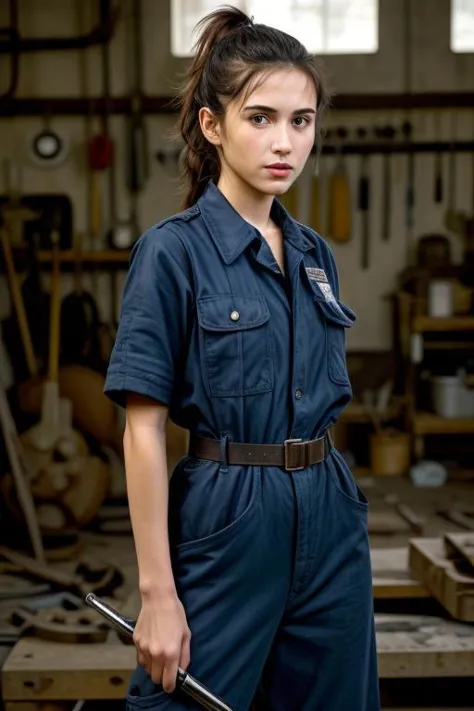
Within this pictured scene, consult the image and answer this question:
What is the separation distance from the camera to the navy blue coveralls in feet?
5.43

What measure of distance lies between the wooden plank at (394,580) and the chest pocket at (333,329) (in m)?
1.52

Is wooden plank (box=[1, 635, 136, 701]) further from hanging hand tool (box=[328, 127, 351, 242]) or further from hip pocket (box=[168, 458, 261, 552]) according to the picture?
hanging hand tool (box=[328, 127, 351, 242])

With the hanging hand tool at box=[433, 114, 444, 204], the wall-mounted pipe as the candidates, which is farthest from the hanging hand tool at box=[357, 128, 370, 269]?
the wall-mounted pipe

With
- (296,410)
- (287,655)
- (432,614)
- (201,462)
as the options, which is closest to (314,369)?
(296,410)

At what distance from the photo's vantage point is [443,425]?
21.3ft

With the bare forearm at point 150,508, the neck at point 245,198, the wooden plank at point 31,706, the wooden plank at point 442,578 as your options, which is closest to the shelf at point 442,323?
the wooden plank at point 442,578

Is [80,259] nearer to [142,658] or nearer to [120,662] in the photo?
[120,662]

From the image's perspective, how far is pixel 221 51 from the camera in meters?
1.73

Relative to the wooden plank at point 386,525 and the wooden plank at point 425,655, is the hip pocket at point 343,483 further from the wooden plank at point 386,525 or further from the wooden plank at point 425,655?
the wooden plank at point 386,525

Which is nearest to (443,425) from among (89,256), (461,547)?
(89,256)

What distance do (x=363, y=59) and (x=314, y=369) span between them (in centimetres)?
563

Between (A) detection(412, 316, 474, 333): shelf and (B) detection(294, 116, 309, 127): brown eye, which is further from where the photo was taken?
(A) detection(412, 316, 474, 333): shelf

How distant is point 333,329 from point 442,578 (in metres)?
1.41

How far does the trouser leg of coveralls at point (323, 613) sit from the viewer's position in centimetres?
171
